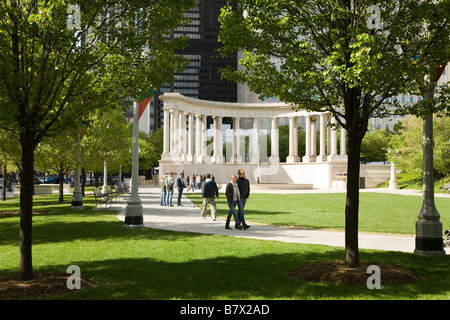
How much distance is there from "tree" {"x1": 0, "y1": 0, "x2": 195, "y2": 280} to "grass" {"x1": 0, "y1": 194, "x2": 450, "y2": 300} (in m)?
2.14

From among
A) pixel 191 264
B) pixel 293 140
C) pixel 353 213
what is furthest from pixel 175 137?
pixel 353 213

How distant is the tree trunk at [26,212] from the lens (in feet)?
26.3

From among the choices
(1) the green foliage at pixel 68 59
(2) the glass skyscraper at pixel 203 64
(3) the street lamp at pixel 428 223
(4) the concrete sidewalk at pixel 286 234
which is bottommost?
(4) the concrete sidewalk at pixel 286 234

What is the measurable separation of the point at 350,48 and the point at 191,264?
230 inches

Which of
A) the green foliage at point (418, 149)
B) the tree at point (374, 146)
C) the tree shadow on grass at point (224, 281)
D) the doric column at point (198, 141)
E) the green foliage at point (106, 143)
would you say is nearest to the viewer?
the tree shadow on grass at point (224, 281)

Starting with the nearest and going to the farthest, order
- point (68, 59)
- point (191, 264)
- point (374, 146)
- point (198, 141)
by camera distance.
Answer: point (68, 59)
point (191, 264)
point (198, 141)
point (374, 146)

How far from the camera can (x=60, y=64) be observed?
9188 mm

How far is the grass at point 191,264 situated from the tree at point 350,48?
5.47 ft

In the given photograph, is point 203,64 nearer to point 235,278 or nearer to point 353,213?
point 353,213

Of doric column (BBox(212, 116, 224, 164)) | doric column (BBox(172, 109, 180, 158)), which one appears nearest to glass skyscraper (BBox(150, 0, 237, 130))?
doric column (BBox(212, 116, 224, 164))

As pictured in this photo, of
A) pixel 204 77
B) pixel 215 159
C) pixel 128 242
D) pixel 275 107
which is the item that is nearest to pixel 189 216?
pixel 128 242

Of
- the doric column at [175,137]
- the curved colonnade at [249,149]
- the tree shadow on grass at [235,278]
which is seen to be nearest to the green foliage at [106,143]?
the tree shadow on grass at [235,278]

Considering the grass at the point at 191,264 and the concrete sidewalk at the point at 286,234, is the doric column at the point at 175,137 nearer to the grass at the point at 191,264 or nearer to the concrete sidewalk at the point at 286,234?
the concrete sidewalk at the point at 286,234

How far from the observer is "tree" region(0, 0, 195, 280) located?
7.93 metres
